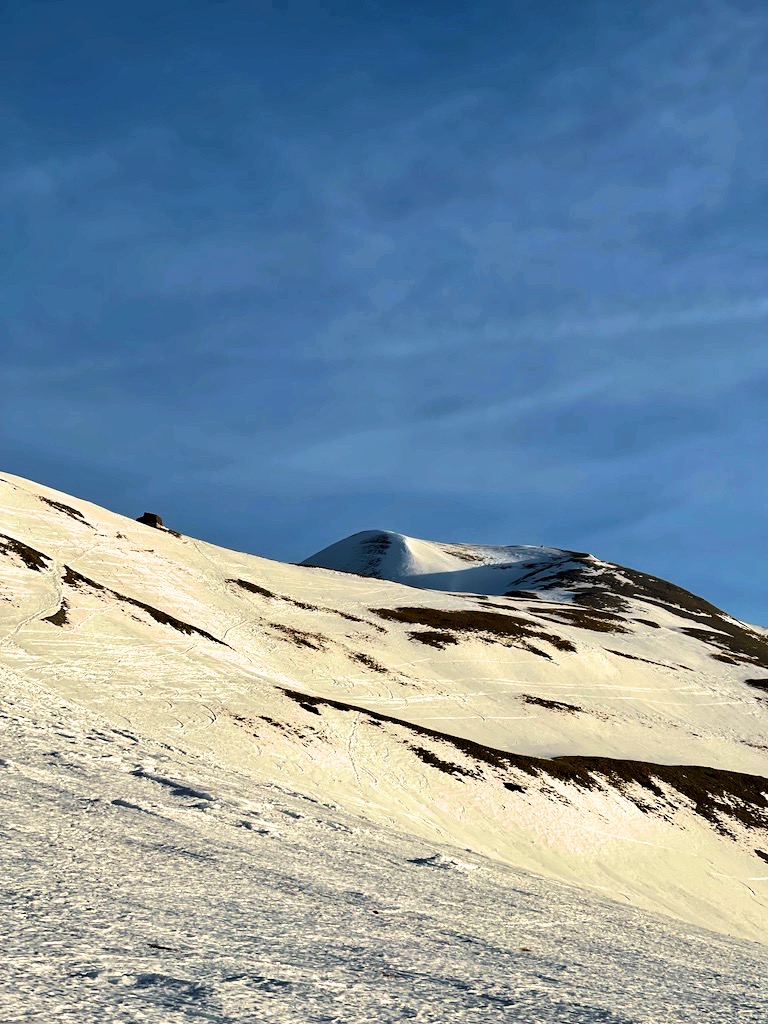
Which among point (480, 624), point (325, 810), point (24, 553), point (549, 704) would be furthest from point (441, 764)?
point (480, 624)

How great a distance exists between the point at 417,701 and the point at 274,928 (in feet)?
152

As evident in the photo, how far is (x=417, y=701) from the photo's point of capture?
183 feet

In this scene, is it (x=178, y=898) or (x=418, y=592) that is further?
(x=418, y=592)

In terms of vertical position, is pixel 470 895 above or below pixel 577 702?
below

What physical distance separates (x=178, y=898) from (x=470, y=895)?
7528mm

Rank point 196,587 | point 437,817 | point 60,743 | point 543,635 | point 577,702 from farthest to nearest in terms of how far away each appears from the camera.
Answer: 1. point 543,635
2. point 196,587
3. point 577,702
4. point 437,817
5. point 60,743

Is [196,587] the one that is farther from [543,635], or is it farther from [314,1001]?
[314,1001]

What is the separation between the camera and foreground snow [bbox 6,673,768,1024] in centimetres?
791

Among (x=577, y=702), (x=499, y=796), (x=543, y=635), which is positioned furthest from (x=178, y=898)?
(x=543, y=635)

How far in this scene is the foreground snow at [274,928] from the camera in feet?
26.0

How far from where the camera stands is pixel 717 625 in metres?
149

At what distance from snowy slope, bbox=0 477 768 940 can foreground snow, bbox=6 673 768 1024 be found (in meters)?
7.93

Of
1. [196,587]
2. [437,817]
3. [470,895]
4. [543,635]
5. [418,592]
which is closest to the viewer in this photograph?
[470,895]

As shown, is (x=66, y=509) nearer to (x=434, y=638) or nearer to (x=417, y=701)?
(x=434, y=638)
